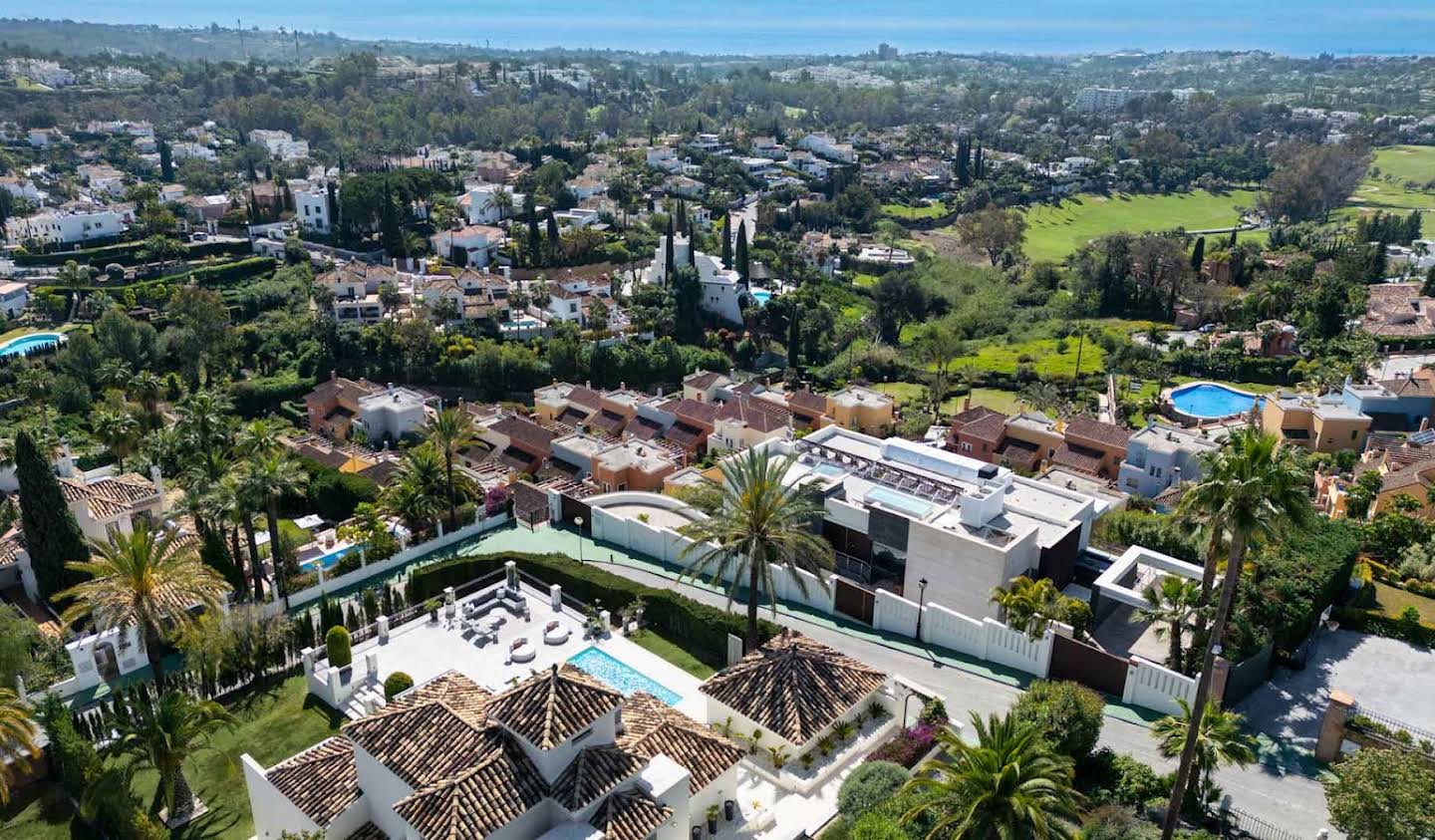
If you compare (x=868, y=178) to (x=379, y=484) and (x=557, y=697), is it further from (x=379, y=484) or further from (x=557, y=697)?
(x=557, y=697)

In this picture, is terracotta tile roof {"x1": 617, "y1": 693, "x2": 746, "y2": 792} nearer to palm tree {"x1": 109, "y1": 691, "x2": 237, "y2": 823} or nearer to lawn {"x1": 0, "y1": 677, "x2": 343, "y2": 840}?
lawn {"x1": 0, "y1": 677, "x2": 343, "y2": 840}

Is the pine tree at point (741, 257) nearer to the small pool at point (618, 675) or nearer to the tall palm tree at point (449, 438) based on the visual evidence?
the tall palm tree at point (449, 438)

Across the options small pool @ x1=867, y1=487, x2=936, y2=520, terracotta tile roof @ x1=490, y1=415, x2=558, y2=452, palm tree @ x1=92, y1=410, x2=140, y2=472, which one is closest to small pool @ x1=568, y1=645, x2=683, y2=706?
small pool @ x1=867, y1=487, x2=936, y2=520

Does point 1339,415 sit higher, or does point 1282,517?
point 1282,517

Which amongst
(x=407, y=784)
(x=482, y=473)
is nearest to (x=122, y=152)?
(x=482, y=473)

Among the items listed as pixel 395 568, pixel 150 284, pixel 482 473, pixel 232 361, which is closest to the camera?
pixel 395 568

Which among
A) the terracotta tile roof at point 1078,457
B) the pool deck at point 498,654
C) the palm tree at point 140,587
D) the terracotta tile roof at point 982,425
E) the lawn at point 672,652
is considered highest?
the palm tree at point 140,587

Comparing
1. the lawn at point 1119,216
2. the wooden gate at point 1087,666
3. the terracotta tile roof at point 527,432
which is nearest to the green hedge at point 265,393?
the terracotta tile roof at point 527,432

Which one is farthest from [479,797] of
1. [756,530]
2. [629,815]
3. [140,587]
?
[140,587]

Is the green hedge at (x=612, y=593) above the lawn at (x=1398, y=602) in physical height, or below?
below
